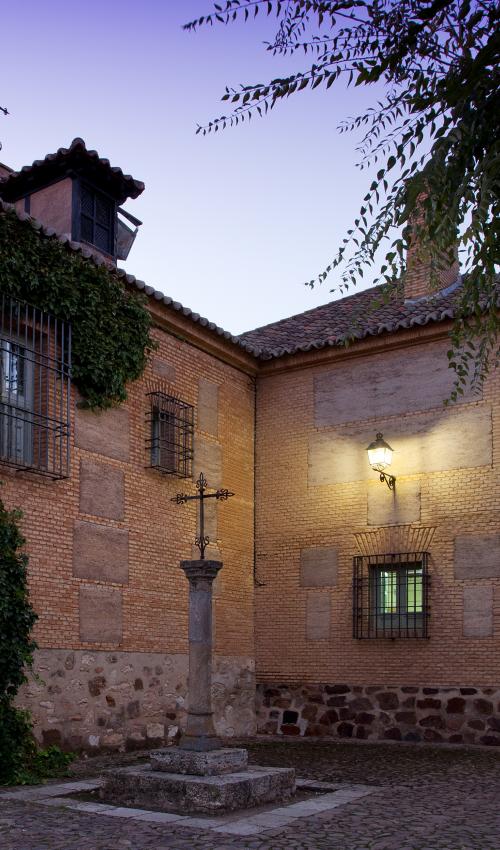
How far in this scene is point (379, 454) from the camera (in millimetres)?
12445

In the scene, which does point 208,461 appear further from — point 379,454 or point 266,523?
point 379,454

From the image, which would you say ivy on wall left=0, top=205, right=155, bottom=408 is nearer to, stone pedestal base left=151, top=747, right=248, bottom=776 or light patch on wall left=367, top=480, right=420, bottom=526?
light patch on wall left=367, top=480, right=420, bottom=526

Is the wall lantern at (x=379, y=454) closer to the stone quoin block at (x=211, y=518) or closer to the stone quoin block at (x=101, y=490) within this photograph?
the stone quoin block at (x=211, y=518)

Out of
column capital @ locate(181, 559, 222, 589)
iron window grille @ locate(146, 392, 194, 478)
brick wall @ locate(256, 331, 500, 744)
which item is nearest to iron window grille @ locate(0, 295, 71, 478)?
iron window grille @ locate(146, 392, 194, 478)

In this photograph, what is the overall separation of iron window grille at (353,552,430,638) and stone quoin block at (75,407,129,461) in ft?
12.4

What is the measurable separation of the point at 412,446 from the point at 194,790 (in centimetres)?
675

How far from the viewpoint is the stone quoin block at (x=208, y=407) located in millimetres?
12977

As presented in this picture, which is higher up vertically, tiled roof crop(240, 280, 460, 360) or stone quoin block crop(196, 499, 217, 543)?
tiled roof crop(240, 280, 460, 360)

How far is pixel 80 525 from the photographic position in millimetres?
10594

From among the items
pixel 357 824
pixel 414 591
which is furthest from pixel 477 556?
pixel 357 824

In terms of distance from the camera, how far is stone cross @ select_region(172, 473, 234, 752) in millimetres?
7855

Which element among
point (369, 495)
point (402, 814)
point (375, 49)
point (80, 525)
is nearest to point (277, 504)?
point (369, 495)

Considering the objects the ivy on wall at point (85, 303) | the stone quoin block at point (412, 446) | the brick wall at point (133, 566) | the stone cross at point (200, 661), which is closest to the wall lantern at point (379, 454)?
the stone quoin block at point (412, 446)

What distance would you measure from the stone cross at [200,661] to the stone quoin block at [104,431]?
9.94ft
